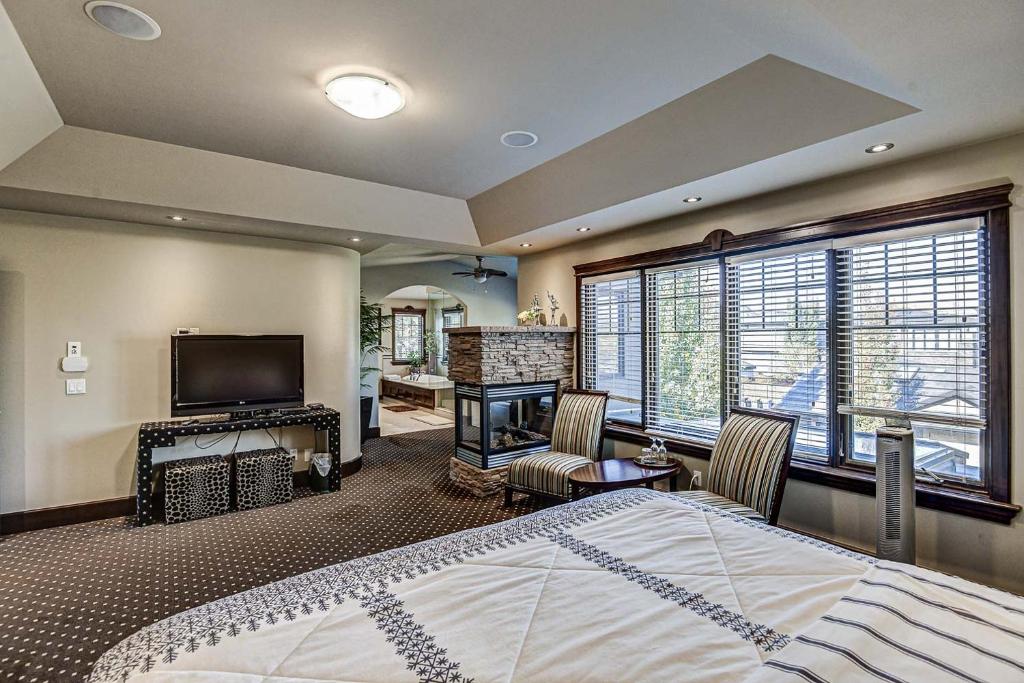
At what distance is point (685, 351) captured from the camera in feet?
13.6

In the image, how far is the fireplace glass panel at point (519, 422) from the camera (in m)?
4.79

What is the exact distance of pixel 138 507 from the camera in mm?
3881

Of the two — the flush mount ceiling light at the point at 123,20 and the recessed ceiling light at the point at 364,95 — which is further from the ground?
the flush mount ceiling light at the point at 123,20

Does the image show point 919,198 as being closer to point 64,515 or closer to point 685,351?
point 685,351

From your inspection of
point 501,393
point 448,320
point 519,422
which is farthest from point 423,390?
point 501,393

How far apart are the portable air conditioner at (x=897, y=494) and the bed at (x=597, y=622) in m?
1.00

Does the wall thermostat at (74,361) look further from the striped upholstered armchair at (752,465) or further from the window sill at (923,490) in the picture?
the window sill at (923,490)

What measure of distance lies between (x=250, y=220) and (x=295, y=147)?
0.88 metres

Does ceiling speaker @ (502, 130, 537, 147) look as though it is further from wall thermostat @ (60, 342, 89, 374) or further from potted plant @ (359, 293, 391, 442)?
potted plant @ (359, 293, 391, 442)

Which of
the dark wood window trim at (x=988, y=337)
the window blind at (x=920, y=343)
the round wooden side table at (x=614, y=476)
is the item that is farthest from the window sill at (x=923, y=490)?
the round wooden side table at (x=614, y=476)

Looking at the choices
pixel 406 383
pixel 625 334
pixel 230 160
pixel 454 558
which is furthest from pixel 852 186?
pixel 406 383

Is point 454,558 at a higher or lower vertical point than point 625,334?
lower

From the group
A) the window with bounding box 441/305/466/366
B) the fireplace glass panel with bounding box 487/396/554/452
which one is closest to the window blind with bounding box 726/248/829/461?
the fireplace glass panel with bounding box 487/396/554/452

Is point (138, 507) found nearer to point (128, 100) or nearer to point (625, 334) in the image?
point (128, 100)
